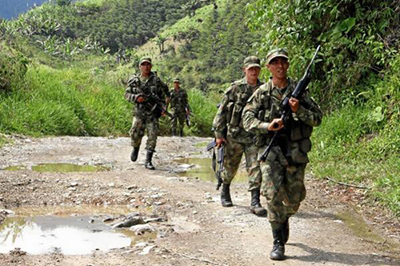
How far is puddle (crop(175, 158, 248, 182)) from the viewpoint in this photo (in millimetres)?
9086

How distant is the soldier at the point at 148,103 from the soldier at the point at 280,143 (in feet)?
15.8

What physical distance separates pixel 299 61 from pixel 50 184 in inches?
215

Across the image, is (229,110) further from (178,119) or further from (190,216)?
(178,119)

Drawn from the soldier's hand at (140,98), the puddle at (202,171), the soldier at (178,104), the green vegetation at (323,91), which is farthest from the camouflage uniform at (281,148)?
the soldier at (178,104)

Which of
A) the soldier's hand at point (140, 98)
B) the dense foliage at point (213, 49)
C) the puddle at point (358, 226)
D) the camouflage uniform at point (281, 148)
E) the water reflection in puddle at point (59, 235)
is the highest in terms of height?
the dense foliage at point (213, 49)

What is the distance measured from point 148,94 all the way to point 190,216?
377 centimetres

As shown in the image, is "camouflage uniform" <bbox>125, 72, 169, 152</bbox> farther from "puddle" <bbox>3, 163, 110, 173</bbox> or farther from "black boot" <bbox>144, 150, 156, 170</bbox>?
"puddle" <bbox>3, 163, 110, 173</bbox>

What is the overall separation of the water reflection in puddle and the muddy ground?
0.59ft

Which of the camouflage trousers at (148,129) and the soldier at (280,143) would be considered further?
the camouflage trousers at (148,129)

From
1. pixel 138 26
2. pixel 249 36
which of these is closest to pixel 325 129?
pixel 249 36

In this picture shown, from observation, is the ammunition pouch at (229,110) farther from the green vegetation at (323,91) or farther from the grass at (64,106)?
the grass at (64,106)

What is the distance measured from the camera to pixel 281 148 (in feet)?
15.5

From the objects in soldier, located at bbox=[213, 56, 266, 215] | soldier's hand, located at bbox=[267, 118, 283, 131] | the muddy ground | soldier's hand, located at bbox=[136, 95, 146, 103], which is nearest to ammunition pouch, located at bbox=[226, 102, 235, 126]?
soldier, located at bbox=[213, 56, 266, 215]

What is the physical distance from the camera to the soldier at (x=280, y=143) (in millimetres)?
4648
